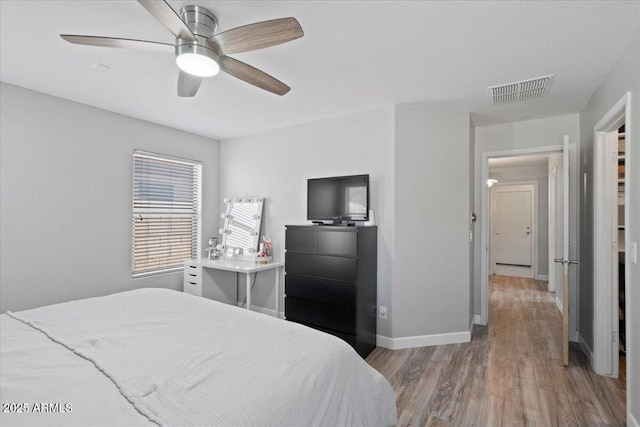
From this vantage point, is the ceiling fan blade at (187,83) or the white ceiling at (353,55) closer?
the white ceiling at (353,55)

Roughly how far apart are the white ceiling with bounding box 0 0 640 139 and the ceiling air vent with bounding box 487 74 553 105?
89 millimetres

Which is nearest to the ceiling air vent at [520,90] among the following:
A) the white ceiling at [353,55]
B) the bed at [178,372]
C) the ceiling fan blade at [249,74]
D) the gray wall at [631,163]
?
the white ceiling at [353,55]

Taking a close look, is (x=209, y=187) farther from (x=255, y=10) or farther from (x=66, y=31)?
(x=255, y=10)

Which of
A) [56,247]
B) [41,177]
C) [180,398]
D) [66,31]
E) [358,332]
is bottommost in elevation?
[358,332]

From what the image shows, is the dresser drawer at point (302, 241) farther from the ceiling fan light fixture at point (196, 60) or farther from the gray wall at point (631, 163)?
the gray wall at point (631, 163)

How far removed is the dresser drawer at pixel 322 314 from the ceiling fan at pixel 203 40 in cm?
210

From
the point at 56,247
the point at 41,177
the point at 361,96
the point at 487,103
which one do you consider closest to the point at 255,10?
the point at 361,96

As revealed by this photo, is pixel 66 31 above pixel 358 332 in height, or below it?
above

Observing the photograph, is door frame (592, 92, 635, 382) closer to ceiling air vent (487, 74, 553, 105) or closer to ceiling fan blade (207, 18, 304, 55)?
ceiling air vent (487, 74, 553, 105)

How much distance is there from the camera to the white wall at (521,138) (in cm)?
337

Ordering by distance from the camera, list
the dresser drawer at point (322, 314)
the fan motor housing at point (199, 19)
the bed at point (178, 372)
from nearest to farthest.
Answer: the bed at point (178, 372) → the fan motor housing at point (199, 19) → the dresser drawer at point (322, 314)

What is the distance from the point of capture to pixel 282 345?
57.5 inches

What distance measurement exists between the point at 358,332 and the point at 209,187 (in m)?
2.95

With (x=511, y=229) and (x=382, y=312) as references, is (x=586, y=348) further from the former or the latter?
(x=511, y=229)
